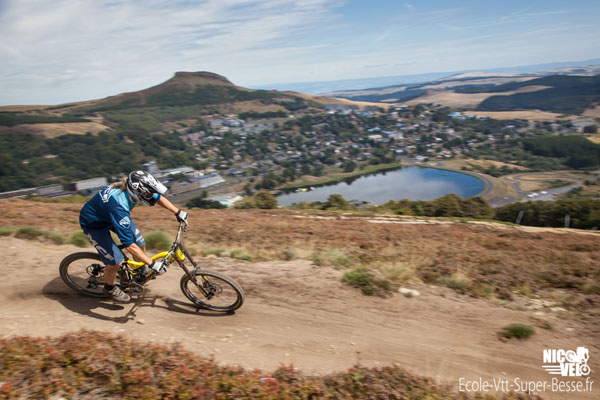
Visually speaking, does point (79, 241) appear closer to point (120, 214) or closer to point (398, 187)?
point (120, 214)

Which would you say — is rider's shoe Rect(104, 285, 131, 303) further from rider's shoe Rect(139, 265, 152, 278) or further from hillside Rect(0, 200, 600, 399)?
rider's shoe Rect(139, 265, 152, 278)

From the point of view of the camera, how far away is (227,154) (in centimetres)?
14525

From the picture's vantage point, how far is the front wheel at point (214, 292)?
613 centimetres

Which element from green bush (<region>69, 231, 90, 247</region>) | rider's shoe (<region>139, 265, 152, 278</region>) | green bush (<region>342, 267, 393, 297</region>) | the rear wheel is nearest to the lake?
green bush (<region>69, 231, 90, 247</region>)

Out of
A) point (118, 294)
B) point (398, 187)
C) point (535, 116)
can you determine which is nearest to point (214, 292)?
point (118, 294)

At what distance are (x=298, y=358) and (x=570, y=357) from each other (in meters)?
4.61

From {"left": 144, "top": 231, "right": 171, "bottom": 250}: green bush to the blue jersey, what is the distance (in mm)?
3921

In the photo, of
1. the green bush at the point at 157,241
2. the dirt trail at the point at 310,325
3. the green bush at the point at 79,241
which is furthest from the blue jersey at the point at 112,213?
the green bush at the point at 79,241

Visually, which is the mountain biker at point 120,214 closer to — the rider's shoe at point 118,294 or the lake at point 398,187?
the rider's shoe at point 118,294

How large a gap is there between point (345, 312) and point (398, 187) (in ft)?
335

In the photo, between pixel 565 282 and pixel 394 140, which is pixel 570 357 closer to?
pixel 565 282

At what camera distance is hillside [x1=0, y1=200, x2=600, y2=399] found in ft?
17.4

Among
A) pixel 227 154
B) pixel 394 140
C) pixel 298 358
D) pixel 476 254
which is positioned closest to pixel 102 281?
pixel 298 358

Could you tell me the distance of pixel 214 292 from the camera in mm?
6305
